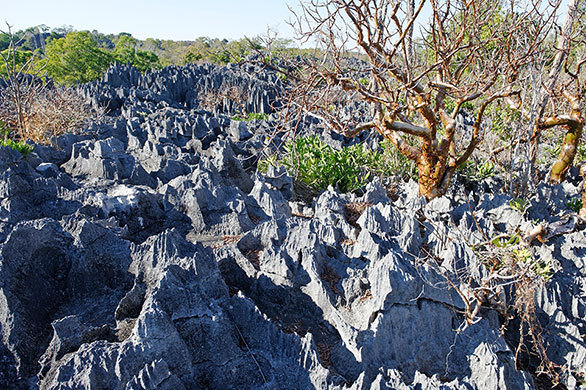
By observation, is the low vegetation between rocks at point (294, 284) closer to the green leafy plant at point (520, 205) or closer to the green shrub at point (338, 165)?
the green leafy plant at point (520, 205)

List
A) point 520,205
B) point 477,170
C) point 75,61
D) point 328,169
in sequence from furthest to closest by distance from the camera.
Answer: point 75,61
point 477,170
point 328,169
point 520,205

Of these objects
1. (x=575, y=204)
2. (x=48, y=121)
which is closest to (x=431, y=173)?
(x=575, y=204)

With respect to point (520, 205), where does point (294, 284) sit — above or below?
below

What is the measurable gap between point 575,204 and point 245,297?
404 centimetres

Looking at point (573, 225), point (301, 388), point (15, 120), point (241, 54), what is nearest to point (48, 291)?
point (301, 388)

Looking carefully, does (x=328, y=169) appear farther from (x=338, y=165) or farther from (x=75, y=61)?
(x=75, y=61)

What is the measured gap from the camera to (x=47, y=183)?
406 cm

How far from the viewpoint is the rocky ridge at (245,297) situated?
2.03 meters

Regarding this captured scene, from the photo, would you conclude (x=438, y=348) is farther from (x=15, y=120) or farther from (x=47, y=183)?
(x=15, y=120)

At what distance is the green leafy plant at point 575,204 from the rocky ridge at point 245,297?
0.72 m

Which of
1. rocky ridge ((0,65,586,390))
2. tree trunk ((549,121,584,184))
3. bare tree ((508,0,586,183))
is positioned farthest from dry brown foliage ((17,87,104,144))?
tree trunk ((549,121,584,184))

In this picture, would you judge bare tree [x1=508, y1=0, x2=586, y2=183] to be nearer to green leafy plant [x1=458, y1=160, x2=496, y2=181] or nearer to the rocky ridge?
green leafy plant [x1=458, y1=160, x2=496, y2=181]

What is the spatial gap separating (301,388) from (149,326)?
2.51 ft

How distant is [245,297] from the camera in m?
2.43
